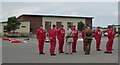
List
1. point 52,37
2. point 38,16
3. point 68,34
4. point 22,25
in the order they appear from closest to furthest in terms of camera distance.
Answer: point 52,37 < point 68,34 < point 22,25 < point 38,16

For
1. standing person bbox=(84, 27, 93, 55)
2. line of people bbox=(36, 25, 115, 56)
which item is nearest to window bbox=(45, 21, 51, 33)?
line of people bbox=(36, 25, 115, 56)

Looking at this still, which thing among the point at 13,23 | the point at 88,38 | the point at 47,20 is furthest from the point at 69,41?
the point at 47,20

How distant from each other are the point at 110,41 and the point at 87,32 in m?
2.11

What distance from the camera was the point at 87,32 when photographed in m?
17.2

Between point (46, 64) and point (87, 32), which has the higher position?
point (87, 32)

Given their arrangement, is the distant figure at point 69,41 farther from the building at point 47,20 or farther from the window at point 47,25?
the window at point 47,25

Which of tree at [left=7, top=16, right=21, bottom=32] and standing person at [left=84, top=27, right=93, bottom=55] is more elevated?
tree at [left=7, top=16, right=21, bottom=32]

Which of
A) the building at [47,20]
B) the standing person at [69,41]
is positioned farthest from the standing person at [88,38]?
the building at [47,20]

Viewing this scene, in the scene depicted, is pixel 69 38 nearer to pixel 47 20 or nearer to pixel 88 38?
pixel 88 38

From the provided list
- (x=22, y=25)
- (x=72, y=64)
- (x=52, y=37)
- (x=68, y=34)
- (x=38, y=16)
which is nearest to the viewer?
(x=72, y=64)

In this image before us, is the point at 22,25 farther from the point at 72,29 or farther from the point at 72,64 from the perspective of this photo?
the point at 72,64

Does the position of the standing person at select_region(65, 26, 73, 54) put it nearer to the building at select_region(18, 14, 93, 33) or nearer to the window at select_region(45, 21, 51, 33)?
the building at select_region(18, 14, 93, 33)

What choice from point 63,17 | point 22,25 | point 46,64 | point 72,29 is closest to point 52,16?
point 63,17

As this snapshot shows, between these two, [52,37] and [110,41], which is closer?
[52,37]
